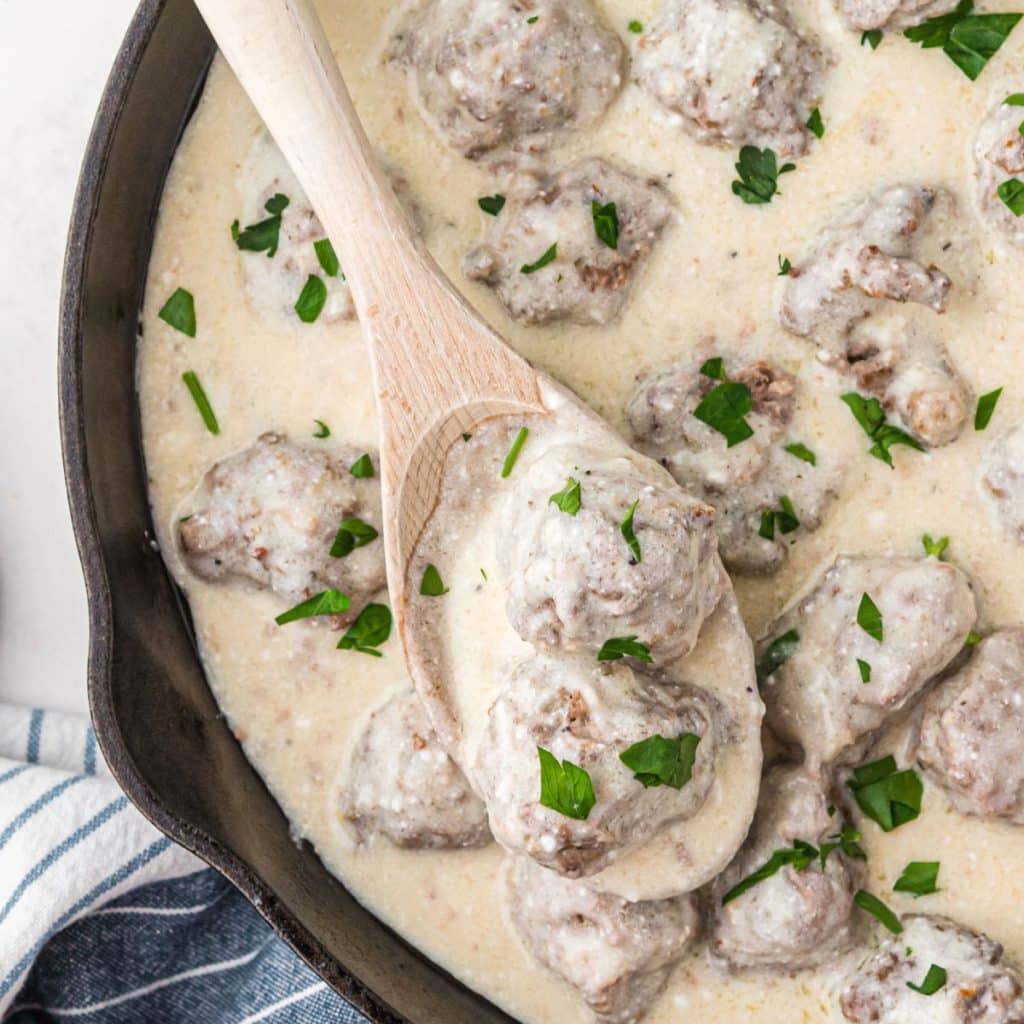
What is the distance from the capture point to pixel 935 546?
410 centimetres

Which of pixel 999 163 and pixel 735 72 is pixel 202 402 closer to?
pixel 735 72

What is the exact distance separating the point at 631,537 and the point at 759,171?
1.21m

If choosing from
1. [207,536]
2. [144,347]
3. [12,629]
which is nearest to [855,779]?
[207,536]

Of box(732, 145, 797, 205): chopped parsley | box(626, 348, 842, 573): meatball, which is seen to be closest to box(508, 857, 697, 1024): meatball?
box(626, 348, 842, 573): meatball

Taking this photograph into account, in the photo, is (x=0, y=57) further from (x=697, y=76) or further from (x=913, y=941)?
(x=913, y=941)

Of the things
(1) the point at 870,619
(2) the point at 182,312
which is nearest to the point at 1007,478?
(1) the point at 870,619

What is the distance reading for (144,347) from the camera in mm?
4504

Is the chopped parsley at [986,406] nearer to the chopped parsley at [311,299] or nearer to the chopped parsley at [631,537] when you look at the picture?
the chopped parsley at [631,537]

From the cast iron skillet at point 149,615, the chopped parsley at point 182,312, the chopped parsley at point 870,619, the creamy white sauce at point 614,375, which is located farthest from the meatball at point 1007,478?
the chopped parsley at point 182,312

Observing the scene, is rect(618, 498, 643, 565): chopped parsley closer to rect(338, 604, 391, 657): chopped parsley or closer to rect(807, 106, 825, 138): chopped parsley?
rect(338, 604, 391, 657): chopped parsley

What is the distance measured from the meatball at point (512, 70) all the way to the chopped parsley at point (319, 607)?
1.25 metres

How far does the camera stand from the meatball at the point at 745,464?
408cm

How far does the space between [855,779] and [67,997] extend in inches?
100

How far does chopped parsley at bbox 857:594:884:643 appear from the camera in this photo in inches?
155
